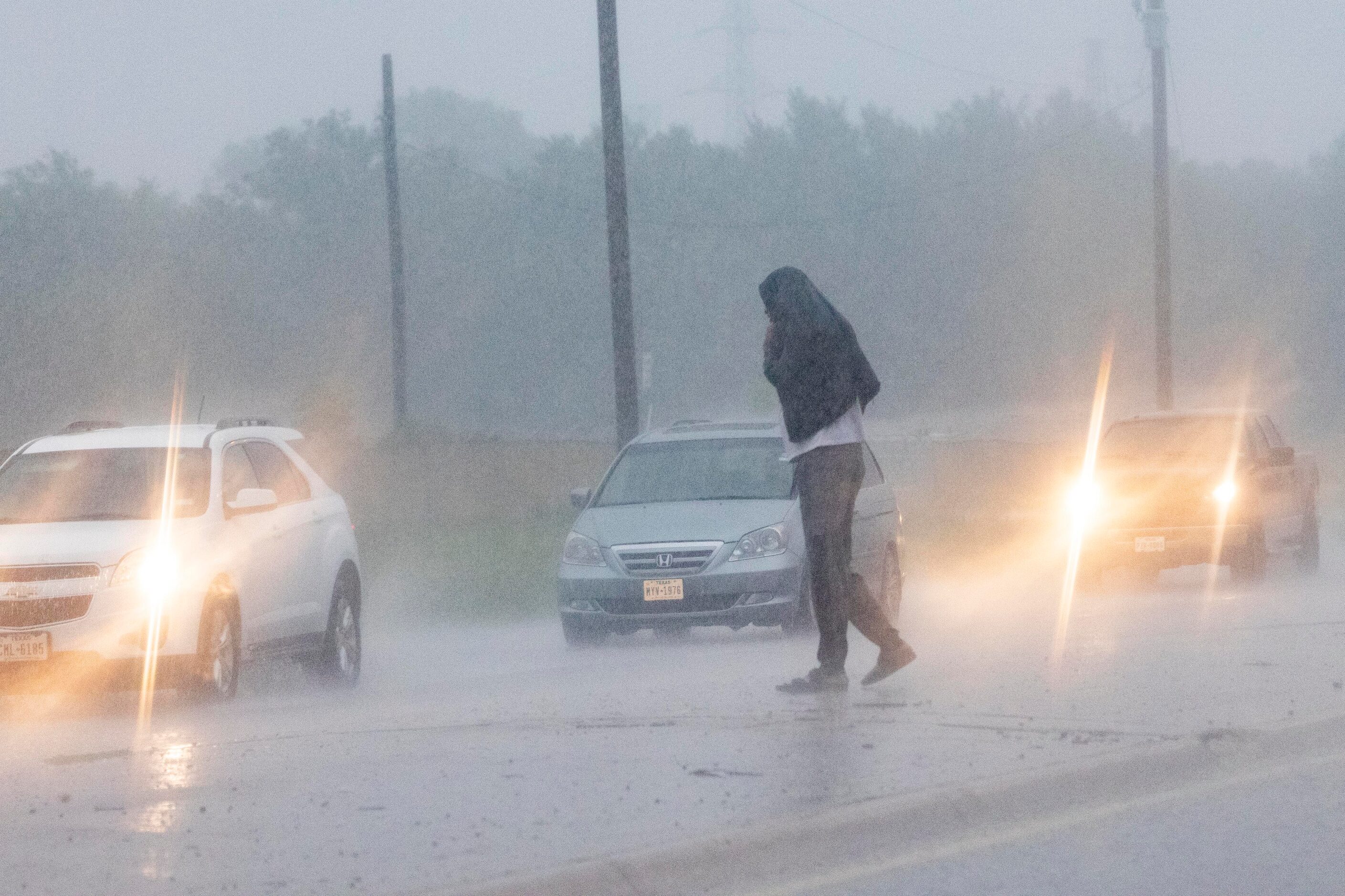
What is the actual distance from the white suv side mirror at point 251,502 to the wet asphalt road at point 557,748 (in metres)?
1.10

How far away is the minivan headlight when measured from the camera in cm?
1402

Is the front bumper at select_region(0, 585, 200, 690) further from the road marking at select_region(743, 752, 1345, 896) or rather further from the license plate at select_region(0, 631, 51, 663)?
the road marking at select_region(743, 752, 1345, 896)

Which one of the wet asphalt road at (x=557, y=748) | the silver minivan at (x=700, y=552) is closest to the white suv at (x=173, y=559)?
the wet asphalt road at (x=557, y=748)

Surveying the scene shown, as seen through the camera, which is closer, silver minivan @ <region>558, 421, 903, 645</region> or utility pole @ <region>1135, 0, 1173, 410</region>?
silver minivan @ <region>558, 421, 903, 645</region>

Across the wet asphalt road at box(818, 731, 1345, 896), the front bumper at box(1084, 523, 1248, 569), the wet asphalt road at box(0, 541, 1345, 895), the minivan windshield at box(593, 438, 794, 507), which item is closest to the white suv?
the wet asphalt road at box(0, 541, 1345, 895)

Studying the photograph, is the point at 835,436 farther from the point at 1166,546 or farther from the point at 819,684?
the point at 1166,546

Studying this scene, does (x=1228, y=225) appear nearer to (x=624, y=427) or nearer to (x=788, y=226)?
(x=788, y=226)

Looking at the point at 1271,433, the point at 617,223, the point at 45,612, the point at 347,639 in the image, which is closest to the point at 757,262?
the point at 617,223

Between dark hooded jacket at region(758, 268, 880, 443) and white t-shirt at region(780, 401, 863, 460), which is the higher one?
dark hooded jacket at region(758, 268, 880, 443)

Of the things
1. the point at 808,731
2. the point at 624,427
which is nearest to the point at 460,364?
the point at 624,427

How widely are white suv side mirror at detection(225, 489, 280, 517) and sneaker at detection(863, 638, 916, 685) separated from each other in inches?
155

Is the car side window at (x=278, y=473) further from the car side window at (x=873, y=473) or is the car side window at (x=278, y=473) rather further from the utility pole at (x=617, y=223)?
the utility pole at (x=617, y=223)

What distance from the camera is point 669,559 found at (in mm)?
13812

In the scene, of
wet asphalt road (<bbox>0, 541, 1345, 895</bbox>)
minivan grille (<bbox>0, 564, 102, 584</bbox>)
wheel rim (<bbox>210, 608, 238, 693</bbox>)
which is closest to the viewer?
wet asphalt road (<bbox>0, 541, 1345, 895</bbox>)
